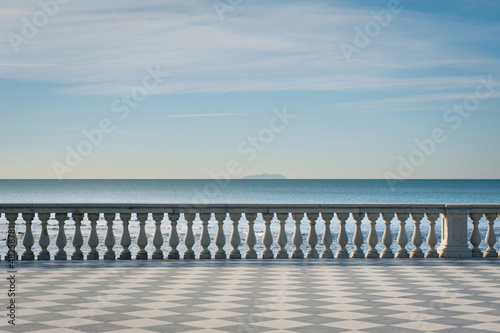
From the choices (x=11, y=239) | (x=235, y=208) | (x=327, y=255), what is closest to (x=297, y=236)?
(x=327, y=255)

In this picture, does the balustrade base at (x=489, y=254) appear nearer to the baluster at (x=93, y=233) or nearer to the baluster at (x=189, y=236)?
the baluster at (x=189, y=236)

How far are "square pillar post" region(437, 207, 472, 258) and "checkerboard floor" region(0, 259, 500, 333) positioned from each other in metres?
0.48

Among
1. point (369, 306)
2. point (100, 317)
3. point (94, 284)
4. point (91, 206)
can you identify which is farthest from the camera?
point (91, 206)

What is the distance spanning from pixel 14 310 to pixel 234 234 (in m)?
5.58

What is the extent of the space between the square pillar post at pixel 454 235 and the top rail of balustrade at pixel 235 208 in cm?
14

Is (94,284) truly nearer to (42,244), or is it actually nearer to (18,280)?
(18,280)

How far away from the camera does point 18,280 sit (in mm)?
10352

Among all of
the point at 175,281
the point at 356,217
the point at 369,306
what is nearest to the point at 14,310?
the point at 175,281

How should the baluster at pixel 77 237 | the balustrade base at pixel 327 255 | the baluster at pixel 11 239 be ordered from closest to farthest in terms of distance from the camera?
the baluster at pixel 11 239 < the baluster at pixel 77 237 < the balustrade base at pixel 327 255

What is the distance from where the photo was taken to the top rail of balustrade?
12570 millimetres

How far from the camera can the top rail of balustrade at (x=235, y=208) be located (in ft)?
41.2

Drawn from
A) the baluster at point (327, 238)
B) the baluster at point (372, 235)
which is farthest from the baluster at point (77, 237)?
the baluster at point (372, 235)

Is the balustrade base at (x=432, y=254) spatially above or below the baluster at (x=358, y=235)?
below

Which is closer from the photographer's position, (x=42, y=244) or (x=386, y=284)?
(x=386, y=284)
